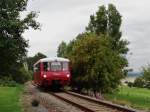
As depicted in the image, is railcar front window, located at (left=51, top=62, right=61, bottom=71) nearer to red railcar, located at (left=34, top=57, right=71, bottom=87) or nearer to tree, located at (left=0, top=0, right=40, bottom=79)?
red railcar, located at (left=34, top=57, right=71, bottom=87)

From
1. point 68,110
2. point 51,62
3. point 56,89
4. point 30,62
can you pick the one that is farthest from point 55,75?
point 30,62

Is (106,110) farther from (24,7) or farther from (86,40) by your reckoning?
(24,7)

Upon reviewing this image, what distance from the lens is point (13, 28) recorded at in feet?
144

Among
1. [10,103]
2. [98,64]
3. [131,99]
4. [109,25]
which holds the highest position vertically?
[109,25]

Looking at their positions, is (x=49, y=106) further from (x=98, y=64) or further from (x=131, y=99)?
(x=98, y=64)

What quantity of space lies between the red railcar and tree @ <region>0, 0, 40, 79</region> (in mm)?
2403

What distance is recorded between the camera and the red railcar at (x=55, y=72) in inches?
1828

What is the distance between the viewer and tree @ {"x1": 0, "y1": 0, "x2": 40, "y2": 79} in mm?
43000

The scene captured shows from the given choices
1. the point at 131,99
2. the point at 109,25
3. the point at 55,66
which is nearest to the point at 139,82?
the point at 109,25

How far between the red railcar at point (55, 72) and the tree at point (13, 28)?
94.6 inches

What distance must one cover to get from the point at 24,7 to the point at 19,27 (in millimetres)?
2330

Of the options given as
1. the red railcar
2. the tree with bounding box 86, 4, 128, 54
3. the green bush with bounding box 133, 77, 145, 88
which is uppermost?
the tree with bounding box 86, 4, 128, 54

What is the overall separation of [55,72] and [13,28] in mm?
5815

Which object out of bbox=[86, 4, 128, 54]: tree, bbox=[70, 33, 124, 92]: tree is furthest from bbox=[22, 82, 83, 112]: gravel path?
bbox=[86, 4, 128, 54]: tree
